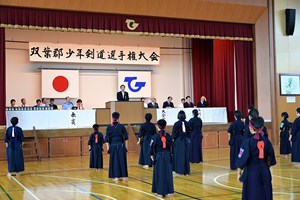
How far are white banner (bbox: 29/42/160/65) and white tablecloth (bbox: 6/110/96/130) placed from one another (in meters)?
4.63

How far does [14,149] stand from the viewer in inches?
445

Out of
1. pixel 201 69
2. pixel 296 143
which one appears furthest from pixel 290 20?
pixel 296 143

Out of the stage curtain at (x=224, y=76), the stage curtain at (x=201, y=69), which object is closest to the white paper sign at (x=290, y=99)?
the stage curtain at (x=224, y=76)

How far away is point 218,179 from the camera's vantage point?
389 inches

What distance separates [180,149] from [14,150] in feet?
14.6

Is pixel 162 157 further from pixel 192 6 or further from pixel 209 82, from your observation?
pixel 209 82

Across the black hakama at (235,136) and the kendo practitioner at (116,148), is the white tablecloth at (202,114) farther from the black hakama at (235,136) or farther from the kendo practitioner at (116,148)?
the kendo practitioner at (116,148)

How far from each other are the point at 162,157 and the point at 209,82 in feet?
49.5

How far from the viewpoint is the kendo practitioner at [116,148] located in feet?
32.2

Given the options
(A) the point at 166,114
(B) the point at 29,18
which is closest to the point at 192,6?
(A) the point at 166,114

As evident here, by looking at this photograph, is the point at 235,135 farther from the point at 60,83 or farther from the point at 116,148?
the point at 60,83

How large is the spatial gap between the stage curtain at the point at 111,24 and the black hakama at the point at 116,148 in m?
7.03

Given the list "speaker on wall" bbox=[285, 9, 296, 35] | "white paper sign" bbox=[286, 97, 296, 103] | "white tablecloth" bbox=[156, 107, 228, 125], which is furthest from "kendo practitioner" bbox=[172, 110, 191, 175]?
"speaker on wall" bbox=[285, 9, 296, 35]

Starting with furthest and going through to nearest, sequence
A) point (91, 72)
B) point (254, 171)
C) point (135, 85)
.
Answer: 1. point (135, 85)
2. point (91, 72)
3. point (254, 171)
